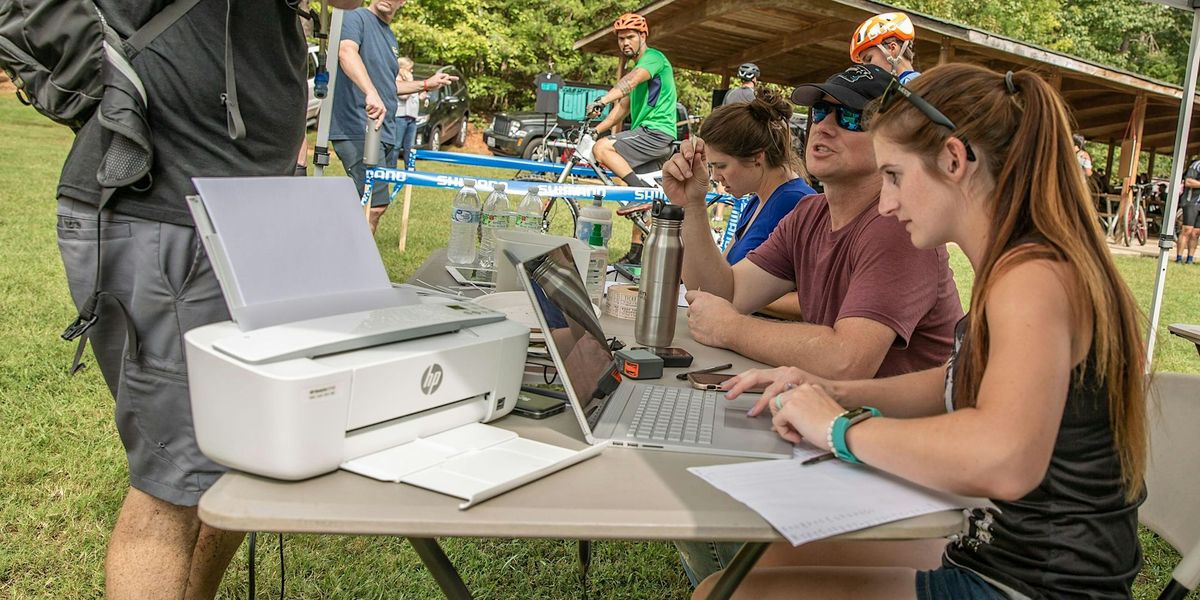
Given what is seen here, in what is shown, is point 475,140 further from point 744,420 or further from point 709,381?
point 744,420

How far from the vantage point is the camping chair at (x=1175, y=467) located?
1.80 m

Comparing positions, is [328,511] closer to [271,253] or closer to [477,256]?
[271,253]

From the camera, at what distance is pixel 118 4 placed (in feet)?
5.29

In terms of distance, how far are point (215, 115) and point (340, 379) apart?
0.85 meters

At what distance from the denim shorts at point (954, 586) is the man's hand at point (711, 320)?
0.79 meters

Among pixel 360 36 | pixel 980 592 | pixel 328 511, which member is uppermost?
pixel 360 36

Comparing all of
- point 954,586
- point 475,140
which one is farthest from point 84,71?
point 475,140

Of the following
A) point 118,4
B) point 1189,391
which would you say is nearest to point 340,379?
point 118,4

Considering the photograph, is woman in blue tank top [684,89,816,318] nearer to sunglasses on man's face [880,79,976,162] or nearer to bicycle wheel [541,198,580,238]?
sunglasses on man's face [880,79,976,162]

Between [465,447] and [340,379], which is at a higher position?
[340,379]

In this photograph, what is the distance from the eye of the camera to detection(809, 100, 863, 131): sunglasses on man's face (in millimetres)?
2330

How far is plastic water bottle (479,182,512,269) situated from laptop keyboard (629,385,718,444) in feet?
4.28

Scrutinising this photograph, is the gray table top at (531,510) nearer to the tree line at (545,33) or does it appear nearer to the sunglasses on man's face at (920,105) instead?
the sunglasses on man's face at (920,105)

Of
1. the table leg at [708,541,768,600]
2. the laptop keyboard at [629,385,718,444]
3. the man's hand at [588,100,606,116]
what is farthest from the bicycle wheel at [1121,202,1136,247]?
the table leg at [708,541,768,600]
